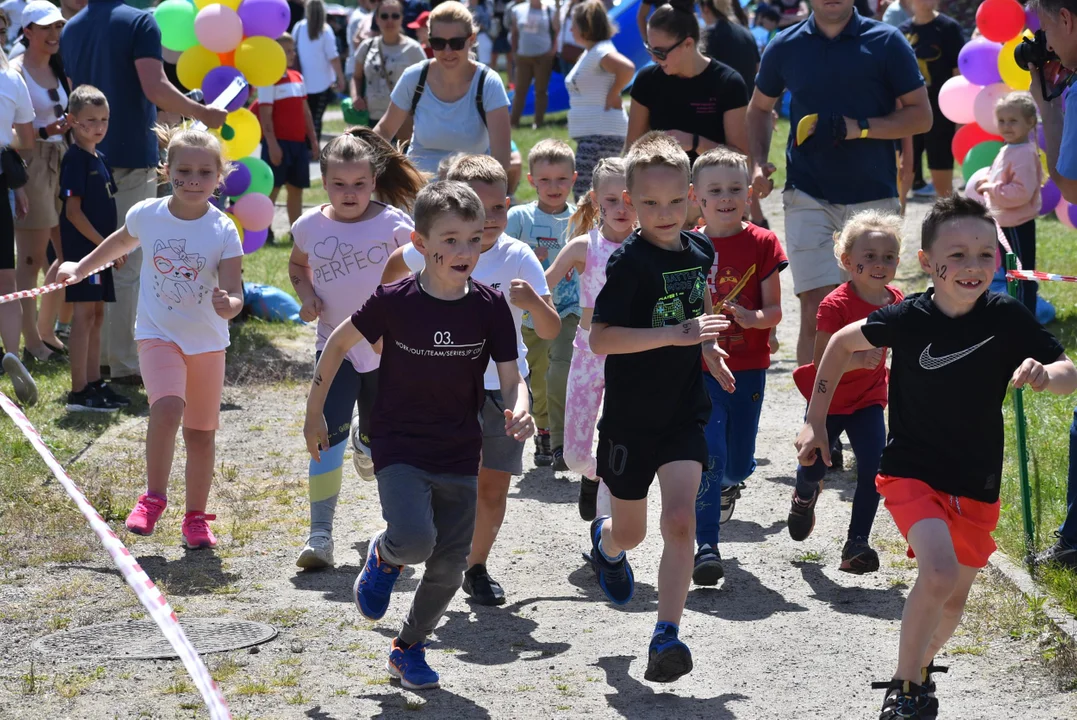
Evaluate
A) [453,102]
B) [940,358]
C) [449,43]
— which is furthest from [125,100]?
[940,358]

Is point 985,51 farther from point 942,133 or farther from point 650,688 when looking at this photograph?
point 650,688

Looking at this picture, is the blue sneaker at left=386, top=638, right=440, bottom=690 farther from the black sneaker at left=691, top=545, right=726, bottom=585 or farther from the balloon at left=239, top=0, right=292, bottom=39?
the balloon at left=239, top=0, right=292, bottom=39

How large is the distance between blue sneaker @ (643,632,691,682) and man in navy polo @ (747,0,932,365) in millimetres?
3542

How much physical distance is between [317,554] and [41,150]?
515cm

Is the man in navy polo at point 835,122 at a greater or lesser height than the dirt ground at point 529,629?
greater

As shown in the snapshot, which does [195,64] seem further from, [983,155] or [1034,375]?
[1034,375]

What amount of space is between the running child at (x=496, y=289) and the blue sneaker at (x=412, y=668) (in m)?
0.66

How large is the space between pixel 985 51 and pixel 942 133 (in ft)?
12.4

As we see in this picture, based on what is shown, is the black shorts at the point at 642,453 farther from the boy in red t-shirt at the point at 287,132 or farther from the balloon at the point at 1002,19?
the boy in red t-shirt at the point at 287,132

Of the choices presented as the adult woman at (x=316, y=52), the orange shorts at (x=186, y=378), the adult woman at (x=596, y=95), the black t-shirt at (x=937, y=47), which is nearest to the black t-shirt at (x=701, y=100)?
the adult woman at (x=596, y=95)

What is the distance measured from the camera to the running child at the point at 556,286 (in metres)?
7.20

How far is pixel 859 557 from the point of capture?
224 inches

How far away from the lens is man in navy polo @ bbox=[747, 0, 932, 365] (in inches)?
295

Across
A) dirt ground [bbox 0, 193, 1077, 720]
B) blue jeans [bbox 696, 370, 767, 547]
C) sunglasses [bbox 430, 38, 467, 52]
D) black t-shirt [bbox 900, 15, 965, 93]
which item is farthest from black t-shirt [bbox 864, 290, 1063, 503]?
black t-shirt [bbox 900, 15, 965, 93]
